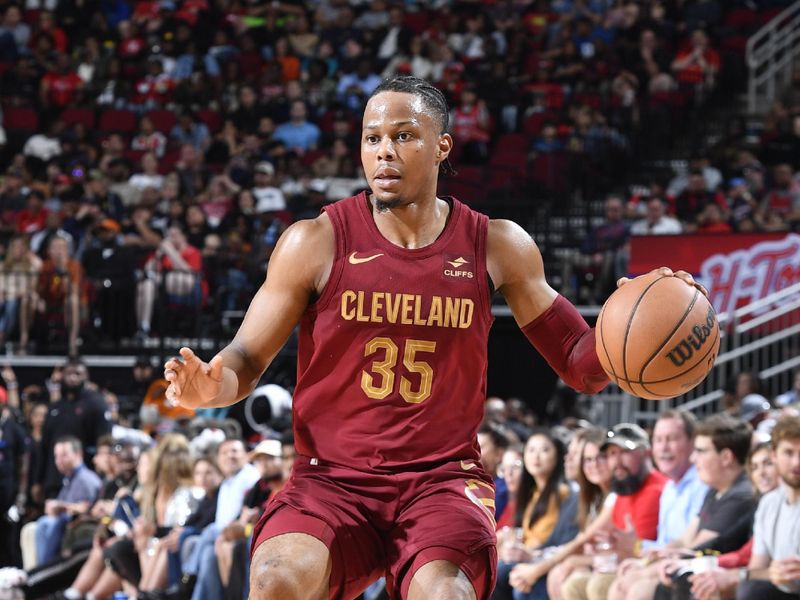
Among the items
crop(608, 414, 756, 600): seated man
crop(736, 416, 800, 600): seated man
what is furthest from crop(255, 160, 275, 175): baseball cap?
crop(736, 416, 800, 600): seated man

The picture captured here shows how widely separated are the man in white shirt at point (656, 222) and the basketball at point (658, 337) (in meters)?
9.44

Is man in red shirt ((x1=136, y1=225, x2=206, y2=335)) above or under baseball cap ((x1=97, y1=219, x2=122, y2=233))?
under

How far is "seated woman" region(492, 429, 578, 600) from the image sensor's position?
8.09 m

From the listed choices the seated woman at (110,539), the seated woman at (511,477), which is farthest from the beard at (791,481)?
the seated woman at (110,539)

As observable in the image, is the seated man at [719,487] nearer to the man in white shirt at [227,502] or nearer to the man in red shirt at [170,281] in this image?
the man in white shirt at [227,502]

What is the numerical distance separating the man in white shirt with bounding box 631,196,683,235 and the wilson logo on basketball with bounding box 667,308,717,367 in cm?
947

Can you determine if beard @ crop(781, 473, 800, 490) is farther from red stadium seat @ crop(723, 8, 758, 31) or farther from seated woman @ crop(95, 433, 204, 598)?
red stadium seat @ crop(723, 8, 758, 31)

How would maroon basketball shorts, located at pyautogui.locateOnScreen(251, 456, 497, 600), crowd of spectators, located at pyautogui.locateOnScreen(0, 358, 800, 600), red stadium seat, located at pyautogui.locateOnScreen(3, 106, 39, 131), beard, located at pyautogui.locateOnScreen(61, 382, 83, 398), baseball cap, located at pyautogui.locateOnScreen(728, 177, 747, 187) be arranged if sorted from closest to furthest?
maroon basketball shorts, located at pyautogui.locateOnScreen(251, 456, 497, 600)
crowd of spectators, located at pyautogui.locateOnScreen(0, 358, 800, 600)
beard, located at pyautogui.locateOnScreen(61, 382, 83, 398)
baseball cap, located at pyautogui.locateOnScreen(728, 177, 747, 187)
red stadium seat, located at pyautogui.locateOnScreen(3, 106, 39, 131)

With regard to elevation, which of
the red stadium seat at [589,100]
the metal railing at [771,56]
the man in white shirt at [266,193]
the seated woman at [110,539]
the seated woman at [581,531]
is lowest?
the seated woman at [110,539]

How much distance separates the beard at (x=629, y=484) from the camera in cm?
786

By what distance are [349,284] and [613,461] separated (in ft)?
12.9

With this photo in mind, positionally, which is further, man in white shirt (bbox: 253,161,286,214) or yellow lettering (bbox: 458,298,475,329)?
man in white shirt (bbox: 253,161,286,214)

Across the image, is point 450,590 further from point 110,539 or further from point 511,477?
point 110,539

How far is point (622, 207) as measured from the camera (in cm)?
1431
